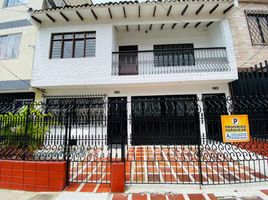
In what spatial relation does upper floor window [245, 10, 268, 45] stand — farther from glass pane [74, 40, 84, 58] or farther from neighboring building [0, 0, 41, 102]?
neighboring building [0, 0, 41, 102]

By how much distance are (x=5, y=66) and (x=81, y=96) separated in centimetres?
452

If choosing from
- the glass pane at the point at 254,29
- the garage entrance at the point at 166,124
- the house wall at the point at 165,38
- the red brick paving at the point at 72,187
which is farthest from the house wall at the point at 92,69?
the red brick paving at the point at 72,187

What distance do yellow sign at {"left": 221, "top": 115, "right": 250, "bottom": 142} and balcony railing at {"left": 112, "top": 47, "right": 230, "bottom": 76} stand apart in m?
5.08

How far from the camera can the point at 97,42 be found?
28.8 feet

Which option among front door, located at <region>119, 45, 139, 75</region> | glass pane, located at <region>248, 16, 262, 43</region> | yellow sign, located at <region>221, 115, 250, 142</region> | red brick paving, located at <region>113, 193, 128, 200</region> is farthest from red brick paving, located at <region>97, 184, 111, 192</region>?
glass pane, located at <region>248, 16, 262, 43</region>

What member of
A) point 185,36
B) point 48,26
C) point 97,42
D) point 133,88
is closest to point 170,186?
point 133,88

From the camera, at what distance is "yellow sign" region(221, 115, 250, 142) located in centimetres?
417

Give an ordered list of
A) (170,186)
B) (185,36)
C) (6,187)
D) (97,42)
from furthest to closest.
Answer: (185,36) → (97,42) → (6,187) → (170,186)

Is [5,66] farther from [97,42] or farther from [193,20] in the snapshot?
[193,20]

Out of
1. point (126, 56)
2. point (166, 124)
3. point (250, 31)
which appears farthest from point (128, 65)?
point (250, 31)

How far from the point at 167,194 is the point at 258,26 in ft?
34.4

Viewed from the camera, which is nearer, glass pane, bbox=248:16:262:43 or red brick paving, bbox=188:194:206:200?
red brick paving, bbox=188:194:206:200

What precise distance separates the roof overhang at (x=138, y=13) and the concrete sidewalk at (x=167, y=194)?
7.85 metres

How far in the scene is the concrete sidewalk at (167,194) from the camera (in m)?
3.53
